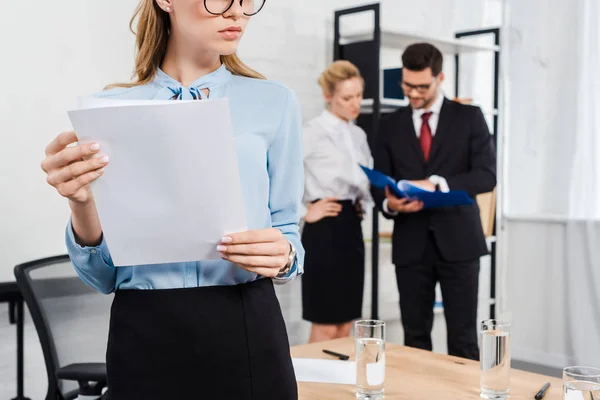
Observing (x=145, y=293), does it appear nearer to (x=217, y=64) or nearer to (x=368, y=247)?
(x=217, y=64)

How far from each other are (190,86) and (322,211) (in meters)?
2.36

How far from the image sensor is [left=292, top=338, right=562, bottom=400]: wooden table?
51.7 inches

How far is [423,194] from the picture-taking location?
109 inches

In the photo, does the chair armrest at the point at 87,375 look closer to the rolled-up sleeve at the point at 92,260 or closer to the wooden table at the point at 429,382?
the wooden table at the point at 429,382

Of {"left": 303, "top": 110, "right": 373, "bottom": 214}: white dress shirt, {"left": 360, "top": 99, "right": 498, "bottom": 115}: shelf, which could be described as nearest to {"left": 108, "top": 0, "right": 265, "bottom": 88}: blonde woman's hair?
{"left": 303, "top": 110, "right": 373, "bottom": 214}: white dress shirt

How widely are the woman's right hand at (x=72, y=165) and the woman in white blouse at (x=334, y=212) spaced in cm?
251

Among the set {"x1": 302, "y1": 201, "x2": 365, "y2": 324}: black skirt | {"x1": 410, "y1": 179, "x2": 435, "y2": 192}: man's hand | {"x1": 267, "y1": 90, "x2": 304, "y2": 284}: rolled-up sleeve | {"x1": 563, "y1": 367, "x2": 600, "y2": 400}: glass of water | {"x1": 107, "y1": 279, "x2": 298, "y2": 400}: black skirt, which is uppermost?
{"x1": 267, "y1": 90, "x2": 304, "y2": 284}: rolled-up sleeve

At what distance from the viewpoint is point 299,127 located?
3.62 ft

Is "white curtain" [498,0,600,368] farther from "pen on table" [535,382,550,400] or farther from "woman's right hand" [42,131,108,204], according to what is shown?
"woman's right hand" [42,131,108,204]

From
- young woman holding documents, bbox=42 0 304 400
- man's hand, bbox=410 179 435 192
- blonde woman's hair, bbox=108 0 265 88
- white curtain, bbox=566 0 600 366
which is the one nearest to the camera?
young woman holding documents, bbox=42 0 304 400

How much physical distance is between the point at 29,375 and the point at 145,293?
2.19m

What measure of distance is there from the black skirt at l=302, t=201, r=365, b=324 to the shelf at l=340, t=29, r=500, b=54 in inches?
39.6

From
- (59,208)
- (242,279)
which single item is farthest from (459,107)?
(242,279)

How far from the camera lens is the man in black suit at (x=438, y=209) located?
2.98 m
